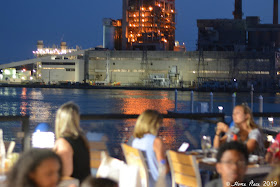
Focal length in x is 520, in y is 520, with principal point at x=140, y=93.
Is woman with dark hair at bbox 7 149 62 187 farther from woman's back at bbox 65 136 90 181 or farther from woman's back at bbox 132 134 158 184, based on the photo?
woman's back at bbox 132 134 158 184

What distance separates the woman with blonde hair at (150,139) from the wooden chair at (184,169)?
0.48 ft

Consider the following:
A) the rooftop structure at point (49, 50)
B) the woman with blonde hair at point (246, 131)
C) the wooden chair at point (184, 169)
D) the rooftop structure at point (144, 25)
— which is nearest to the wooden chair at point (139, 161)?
the wooden chair at point (184, 169)

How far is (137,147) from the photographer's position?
6211 millimetres

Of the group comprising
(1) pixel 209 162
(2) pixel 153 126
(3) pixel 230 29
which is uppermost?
(3) pixel 230 29

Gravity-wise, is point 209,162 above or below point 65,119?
below

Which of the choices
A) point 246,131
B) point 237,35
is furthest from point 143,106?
point 237,35

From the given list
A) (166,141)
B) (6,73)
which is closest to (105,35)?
(6,73)

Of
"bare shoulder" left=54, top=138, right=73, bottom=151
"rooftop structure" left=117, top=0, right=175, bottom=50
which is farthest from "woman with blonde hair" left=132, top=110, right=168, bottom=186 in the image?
"rooftop structure" left=117, top=0, right=175, bottom=50

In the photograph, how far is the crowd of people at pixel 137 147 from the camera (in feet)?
9.22

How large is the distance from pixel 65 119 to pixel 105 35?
130 metres

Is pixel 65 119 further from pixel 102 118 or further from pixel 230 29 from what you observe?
pixel 230 29

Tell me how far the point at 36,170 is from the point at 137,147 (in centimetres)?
341

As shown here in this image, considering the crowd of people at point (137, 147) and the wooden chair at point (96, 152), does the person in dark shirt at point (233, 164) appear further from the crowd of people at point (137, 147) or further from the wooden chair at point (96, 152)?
the wooden chair at point (96, 152)

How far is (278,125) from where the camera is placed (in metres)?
17.1
